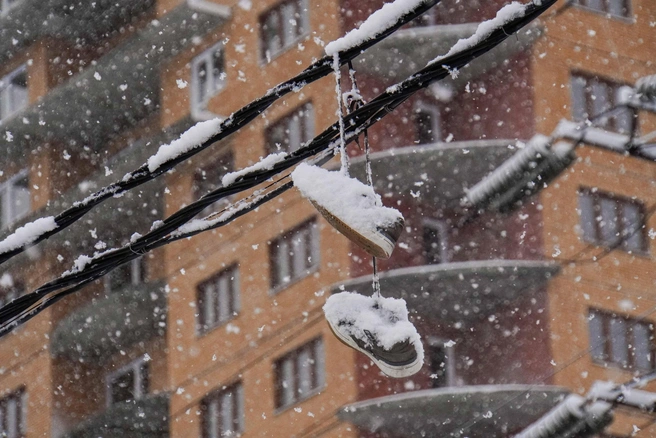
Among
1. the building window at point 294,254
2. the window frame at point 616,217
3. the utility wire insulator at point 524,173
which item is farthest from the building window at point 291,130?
the utility wire insulator at point 524,173

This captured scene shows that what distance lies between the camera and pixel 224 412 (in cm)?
2827

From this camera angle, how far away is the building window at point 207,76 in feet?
101

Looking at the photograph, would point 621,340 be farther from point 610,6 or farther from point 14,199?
point 14,199

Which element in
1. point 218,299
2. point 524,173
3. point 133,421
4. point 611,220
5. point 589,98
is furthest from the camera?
point 133,421

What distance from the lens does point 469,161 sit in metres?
26.2

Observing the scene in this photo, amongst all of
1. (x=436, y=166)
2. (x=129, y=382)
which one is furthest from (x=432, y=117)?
(x=129, y=382)

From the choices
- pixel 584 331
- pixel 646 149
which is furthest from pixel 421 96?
pixel 646 149

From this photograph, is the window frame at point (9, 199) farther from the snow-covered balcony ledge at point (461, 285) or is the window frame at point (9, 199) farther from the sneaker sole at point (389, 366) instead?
the sneaker sole at point (389, 366)

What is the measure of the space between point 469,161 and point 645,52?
15.0 feet

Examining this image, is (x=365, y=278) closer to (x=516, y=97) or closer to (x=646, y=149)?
(x=516, y=97)

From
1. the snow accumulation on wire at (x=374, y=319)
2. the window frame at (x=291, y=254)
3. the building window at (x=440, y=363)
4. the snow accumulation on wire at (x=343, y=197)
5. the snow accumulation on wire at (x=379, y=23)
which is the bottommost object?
the snow accumulation on wire at (x=374, y=319)

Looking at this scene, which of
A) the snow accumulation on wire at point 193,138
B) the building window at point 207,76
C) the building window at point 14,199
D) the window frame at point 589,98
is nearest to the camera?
the snow accumulation on wire at point 193,138

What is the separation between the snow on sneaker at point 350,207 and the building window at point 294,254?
65.9 feet

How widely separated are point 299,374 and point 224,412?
2169 mm
